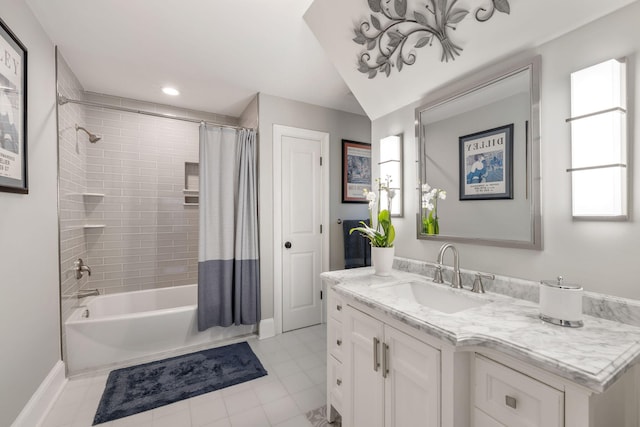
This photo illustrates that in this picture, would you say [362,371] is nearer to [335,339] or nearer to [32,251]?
[335,339]

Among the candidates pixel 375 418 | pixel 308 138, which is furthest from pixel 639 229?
pixel 308 138

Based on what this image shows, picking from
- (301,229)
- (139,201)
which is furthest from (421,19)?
(139,201)

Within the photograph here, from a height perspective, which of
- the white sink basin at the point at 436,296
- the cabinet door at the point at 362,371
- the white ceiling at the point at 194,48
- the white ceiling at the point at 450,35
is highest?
Result: the white ceiling at the point at 194,48

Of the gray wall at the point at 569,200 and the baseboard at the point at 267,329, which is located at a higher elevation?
the gray wall at the point at 569,200

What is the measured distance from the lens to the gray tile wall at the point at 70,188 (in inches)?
82.5

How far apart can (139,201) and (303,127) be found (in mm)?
2035

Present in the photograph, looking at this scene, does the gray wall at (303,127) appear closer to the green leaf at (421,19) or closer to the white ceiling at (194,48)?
the white ceiling at (194,48)

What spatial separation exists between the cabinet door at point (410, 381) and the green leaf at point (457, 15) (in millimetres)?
1421

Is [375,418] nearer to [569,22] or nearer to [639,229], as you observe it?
[639,229]

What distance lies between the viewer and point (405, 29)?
4.70 ft

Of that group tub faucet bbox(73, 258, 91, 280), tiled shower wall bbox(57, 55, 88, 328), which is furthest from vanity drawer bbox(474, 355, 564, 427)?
tub faucet bbox(73, 258, 91, 280)

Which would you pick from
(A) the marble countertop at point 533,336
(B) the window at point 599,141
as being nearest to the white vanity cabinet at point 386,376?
(A) the marble countertop at point 533,336

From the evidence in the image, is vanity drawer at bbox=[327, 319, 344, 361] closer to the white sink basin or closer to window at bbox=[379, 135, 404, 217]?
the white sink basin

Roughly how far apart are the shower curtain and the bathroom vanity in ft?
4.93
